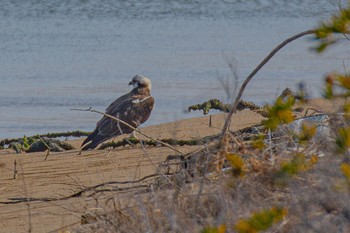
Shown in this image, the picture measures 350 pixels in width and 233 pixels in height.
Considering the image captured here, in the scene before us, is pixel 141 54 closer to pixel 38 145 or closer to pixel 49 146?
pixel 38 145

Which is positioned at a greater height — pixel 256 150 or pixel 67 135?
pixel 256 150

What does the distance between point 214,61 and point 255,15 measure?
255 inches

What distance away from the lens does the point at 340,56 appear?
14766mm

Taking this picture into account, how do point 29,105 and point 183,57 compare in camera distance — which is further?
point 183,57

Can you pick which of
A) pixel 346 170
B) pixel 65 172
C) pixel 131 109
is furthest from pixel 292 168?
pixel 131 109

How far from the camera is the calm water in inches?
514

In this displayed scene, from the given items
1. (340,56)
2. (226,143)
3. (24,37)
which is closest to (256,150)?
(226,143)

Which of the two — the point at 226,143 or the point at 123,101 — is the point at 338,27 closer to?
the point at 226,143

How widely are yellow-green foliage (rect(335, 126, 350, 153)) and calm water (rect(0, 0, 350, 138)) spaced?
5102 mm

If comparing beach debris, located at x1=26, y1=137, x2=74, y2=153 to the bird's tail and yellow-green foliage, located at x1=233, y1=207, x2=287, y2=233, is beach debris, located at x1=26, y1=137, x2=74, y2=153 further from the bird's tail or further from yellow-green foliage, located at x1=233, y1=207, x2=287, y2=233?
yellow-green foliage, located at x1=233, y1=207, x2=287, y2=233

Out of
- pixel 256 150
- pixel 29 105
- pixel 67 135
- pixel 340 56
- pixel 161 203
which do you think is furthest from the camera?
pixel 340 56

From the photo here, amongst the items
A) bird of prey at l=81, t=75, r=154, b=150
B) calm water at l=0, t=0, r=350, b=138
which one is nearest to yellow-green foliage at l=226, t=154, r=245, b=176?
calm water at l=0, t=0, r=350, b=138

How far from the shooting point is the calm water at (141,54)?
13.0 meters

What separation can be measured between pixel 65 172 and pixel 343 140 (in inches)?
207
